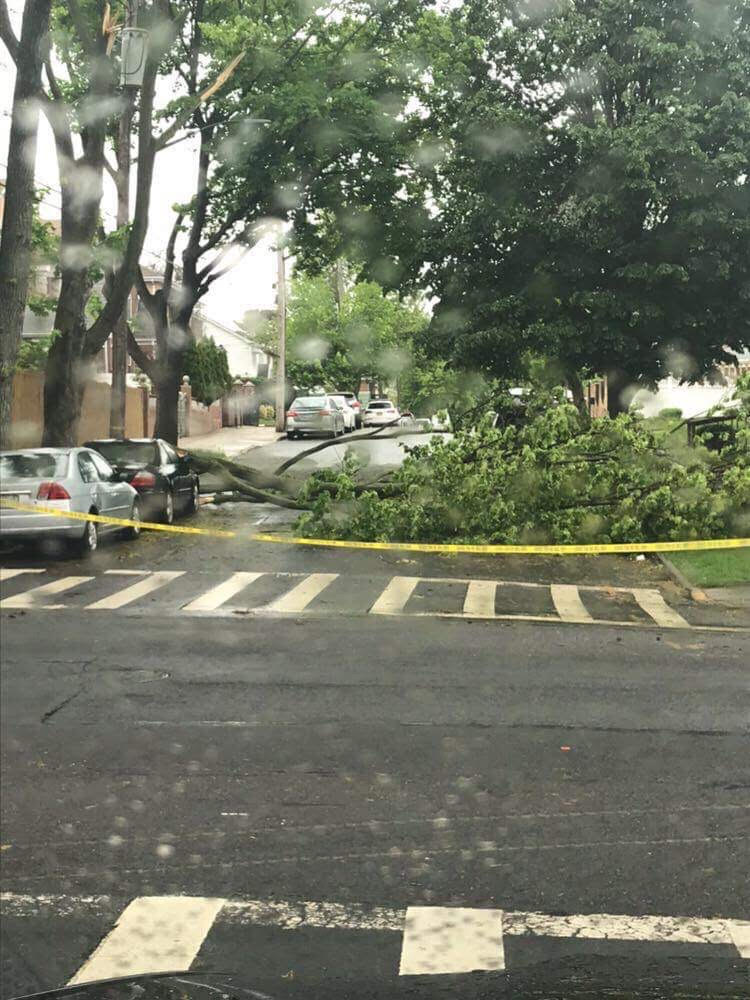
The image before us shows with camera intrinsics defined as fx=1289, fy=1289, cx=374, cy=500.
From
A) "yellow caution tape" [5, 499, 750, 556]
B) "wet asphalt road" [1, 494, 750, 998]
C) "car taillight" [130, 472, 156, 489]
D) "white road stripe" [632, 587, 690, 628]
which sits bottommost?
"white road stripe" [632, 587, 690, 628]

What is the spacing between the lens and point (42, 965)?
4500 mm

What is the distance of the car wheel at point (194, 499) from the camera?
22.9 meters

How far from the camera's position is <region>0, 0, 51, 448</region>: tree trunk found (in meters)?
18.9

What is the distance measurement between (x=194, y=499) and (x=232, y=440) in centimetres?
2140

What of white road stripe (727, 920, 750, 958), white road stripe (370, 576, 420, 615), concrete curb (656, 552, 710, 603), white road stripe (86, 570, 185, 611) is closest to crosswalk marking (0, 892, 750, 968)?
white road stripe (727, 920, 750, 958)

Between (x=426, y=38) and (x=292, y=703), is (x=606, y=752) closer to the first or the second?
(x=292, y=703)

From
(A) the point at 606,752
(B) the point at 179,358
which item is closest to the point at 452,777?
(A) the point at 606,752

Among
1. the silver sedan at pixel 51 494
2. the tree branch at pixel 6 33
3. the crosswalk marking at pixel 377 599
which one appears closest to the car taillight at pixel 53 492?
the silver sedan at pixel 51 494

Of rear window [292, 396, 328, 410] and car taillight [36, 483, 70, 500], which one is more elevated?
rear window [292, 396, 328, 410]

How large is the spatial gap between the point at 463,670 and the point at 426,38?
2636 centimetres

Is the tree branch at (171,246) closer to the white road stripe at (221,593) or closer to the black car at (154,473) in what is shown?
the black car at (154,473)

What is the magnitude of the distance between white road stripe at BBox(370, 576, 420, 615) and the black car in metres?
6.51

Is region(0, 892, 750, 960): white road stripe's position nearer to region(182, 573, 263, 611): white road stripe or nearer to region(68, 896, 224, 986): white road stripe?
region(68, 896, 224, 986): white road stripe

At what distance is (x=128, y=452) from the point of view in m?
21.5
